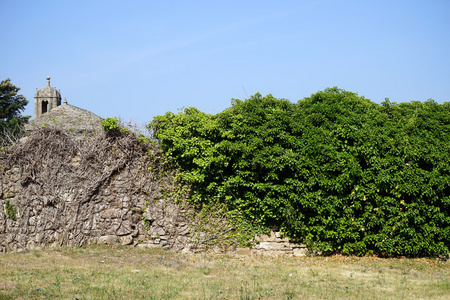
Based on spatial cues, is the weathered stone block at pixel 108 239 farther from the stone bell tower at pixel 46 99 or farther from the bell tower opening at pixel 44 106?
the bell tower opening at pixel 44 106

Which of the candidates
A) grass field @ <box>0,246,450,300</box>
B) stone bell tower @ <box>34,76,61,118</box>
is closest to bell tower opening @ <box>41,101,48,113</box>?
stone bell tower @ <box>34,76,61,118</box>

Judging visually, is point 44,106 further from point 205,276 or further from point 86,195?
point 205,276

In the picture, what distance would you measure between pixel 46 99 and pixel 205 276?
31.0 m

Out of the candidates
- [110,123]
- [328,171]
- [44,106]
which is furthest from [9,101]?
[328,171]

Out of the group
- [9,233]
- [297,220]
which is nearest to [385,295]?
[297,220]

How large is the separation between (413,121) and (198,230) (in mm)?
7651

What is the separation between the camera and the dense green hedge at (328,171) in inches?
533

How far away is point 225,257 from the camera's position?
13.9 m

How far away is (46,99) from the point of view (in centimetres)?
3744

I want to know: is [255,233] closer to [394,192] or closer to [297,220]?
[297,220]

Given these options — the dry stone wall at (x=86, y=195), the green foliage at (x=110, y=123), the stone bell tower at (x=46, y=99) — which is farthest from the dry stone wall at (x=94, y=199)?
the stone bell tower at (x=46, y=99)

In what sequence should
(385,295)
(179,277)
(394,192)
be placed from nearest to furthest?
(385,295)
(179,277)
(394,192)

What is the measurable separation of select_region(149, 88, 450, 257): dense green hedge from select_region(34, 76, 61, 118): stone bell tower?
2630cm

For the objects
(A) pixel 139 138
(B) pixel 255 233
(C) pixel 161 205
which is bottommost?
(B) pixel 255 233
